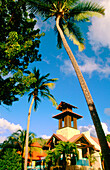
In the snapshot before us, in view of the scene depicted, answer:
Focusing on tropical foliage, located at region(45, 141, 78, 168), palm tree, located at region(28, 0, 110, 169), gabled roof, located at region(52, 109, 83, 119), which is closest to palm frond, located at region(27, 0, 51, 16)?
palm tree, located at region(28, 0, 110, 169)

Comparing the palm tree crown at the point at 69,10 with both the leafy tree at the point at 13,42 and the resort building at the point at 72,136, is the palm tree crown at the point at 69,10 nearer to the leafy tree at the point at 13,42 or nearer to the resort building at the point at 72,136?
the leafy tree at the point at 13,42

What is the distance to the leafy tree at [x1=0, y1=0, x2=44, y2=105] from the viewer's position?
28.0 feet

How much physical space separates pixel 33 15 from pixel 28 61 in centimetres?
374

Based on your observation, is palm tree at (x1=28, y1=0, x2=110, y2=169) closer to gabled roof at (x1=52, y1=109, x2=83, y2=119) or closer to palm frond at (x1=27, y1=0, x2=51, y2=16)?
palm frond at (x1=27, y1=0, x2=51, y2=16)

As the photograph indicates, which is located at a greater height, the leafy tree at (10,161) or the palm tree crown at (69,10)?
the palm tree crown at (69,10)

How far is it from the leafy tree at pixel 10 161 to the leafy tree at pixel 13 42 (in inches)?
238

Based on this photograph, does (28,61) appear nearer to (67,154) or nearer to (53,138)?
(67,154)

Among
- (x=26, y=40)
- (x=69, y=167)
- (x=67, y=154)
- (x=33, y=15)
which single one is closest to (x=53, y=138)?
(x=69, y=167)

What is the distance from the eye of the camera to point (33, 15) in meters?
10.8

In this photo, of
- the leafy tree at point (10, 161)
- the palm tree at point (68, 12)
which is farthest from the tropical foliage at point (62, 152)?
the palm tree at point (68, 12)

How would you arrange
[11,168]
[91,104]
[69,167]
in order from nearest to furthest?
[91,104]
[11,168]
[69,167]

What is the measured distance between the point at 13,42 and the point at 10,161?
11.1 m

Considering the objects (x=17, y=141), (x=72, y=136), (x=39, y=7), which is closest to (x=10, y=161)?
(x=17, y=141)

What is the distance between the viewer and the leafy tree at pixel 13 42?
8.53 m
